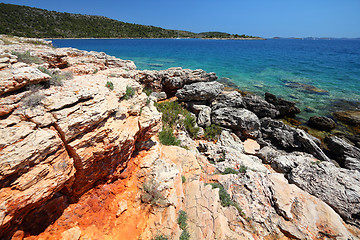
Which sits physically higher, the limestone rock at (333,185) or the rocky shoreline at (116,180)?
the rocky shoreline at (116,180)

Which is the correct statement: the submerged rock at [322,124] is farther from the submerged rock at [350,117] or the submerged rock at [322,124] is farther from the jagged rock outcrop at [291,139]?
the jagged rock outcrop at [291,139]

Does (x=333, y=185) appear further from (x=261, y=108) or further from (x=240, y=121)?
(x=261, y=108)

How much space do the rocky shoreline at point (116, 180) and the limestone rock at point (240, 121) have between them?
4.87m

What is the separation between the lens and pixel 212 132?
13000 millimetres

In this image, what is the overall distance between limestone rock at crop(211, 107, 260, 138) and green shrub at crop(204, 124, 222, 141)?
0.96 meters

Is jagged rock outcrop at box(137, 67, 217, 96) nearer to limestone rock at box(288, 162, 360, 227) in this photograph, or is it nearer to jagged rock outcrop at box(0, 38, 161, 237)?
jagged rock outcrop at box(0, 38, 161, 237)

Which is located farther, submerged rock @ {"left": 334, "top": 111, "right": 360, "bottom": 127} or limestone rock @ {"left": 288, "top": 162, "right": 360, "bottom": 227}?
submerged rock @ {"left": 334, "top": 111, "right": 360, "bottom": 127}

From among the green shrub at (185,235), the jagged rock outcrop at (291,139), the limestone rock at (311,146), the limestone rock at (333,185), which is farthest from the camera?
the jagged rock outcrop at (291,139)

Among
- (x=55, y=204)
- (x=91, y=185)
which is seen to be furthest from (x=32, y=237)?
(x=91, y=185)

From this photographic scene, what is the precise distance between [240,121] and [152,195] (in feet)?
34.4

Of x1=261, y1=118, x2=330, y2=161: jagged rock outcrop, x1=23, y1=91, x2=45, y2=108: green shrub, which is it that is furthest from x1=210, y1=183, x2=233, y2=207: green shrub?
x1=261, y1=118, x2=330, y2=161: jagged rock outcrop

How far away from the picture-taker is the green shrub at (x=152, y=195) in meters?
5.35

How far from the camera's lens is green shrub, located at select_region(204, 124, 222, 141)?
12.8 meters

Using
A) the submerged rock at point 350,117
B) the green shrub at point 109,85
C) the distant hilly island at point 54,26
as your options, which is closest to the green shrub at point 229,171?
the green shrub at point 109,85
